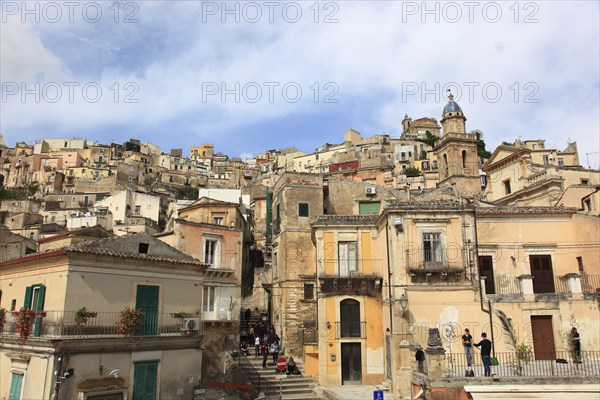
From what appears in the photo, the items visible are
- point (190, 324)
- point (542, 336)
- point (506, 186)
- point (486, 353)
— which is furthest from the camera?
point (506, 186)

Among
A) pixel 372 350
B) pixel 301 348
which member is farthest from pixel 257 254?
pixel 372 350

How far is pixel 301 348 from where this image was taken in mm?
32656

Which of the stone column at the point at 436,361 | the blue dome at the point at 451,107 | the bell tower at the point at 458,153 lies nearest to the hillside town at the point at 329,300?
the stone column at the point at 436,361

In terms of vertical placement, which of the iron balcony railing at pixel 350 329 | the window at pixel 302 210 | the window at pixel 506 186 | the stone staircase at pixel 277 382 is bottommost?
the stone staircase at pixel 277 382

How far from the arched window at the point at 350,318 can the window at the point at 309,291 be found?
3.59 metres

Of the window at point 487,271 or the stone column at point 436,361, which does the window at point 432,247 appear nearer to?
the window at point 487,271

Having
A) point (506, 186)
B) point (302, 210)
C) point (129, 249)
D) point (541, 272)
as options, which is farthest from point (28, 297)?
point (506, 186)

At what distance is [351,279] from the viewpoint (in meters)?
30.2

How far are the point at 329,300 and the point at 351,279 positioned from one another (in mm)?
1889

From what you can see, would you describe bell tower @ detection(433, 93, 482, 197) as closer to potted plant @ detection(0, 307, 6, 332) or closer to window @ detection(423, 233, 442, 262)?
window @ detection(423, 233, 442, 262)

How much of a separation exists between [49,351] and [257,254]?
102 feet

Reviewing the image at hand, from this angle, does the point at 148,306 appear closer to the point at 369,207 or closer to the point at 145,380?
the point at 145,380

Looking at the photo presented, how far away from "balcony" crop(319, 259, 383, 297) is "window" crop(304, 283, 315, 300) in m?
3.21

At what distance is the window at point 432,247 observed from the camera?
91.2ft
